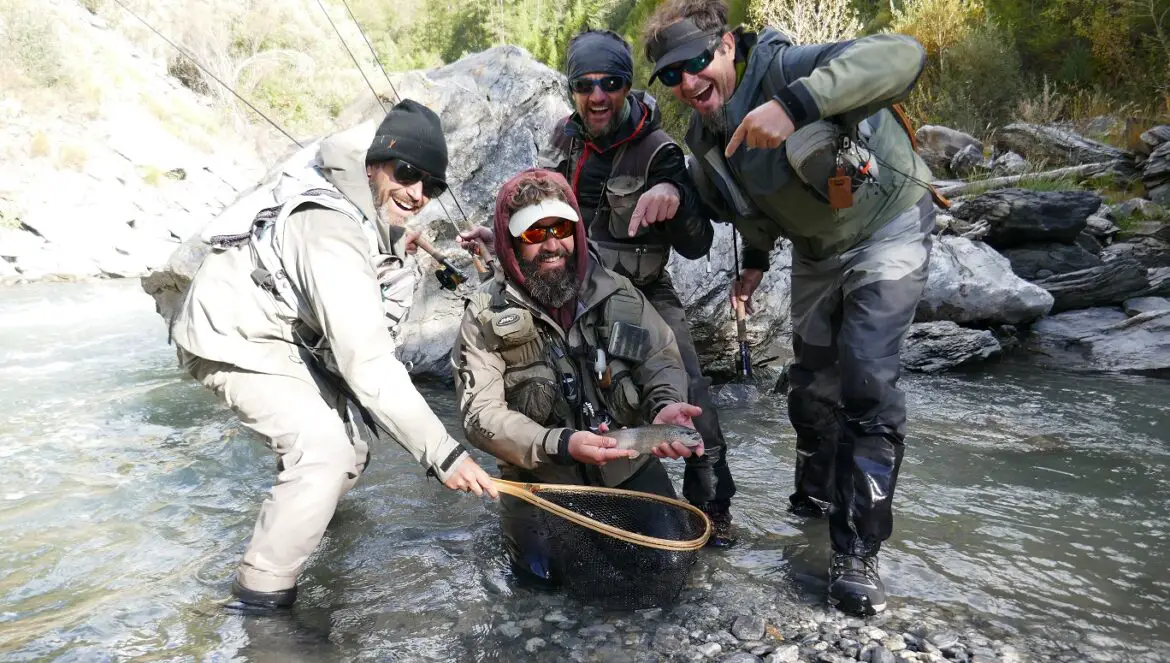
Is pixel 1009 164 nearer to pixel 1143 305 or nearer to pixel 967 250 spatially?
pixel 967 250

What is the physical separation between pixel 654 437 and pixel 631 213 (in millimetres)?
1268

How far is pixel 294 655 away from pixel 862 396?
2.29 m

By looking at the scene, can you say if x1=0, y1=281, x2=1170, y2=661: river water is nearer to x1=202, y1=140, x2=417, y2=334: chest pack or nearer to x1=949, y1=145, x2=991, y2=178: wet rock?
x1=202, y1=140, x2=417, y2=334: chest pack

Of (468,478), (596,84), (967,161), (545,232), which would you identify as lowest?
(468,478)

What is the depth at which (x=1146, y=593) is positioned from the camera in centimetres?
314

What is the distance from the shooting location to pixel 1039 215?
29.7ft

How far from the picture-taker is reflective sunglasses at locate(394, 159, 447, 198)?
315 cm

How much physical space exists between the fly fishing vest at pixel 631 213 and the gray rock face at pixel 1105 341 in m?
5.37

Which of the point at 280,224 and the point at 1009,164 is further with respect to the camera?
the point at 1009,164

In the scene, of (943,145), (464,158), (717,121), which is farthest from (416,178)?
(943,145)

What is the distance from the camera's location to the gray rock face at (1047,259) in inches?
345

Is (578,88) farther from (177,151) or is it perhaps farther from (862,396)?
(177,151)

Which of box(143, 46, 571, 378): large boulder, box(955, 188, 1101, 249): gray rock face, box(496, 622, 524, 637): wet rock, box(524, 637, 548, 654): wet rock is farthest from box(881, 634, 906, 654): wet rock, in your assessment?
box(955, 188, 1101, 249): gray rock face

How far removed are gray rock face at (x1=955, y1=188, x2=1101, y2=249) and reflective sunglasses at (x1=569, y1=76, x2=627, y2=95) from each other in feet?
23.2
